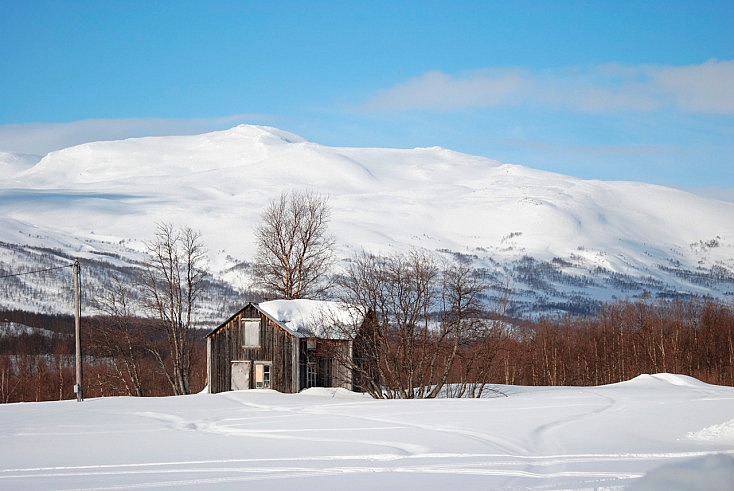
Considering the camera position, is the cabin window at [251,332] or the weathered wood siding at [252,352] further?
the cabin window at [251,332]

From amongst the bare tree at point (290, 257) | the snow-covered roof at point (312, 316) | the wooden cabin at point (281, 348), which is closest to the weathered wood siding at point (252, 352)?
the wooden cabin at point (281, 348)

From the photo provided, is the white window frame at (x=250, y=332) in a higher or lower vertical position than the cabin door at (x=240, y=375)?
higher

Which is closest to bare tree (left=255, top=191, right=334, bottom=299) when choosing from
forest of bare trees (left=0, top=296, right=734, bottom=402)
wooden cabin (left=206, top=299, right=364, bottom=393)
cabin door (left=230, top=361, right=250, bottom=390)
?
wooden cabin (left=206, top=299, right=364, bottom=393)

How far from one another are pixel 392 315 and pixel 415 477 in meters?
23.5

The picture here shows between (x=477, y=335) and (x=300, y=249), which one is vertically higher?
(x=300, y=249)

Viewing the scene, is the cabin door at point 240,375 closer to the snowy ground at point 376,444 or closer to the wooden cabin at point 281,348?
the wooden cabin at point 281,348

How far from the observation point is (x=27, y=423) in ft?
81.3

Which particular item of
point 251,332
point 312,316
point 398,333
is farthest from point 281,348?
point 398,333

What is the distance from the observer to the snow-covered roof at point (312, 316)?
39.8m

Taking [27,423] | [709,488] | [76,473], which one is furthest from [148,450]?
[709,488]

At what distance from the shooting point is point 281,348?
4172cm

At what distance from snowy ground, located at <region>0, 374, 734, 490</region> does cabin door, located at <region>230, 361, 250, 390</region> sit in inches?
412

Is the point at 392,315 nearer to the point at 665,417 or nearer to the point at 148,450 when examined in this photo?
the point at 665,417

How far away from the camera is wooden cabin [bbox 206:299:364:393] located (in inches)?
1615
